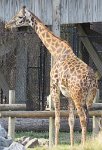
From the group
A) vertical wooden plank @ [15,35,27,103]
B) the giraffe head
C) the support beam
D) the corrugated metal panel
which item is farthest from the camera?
vertical wooden plank @ [15,35,27,103]

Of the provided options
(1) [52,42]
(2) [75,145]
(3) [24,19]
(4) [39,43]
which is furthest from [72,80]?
(4) [39,43]

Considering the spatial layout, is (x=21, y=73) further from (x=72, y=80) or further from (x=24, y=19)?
(x=72, y=80)

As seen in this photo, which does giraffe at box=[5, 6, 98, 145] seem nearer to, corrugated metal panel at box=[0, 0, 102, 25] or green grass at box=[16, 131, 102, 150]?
green grass at box=[16, 131, 102, 150]

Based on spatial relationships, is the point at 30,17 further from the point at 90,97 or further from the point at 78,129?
the point at 78,129

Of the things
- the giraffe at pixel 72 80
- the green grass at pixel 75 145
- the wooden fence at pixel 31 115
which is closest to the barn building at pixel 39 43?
the green grass at pixel 75 145

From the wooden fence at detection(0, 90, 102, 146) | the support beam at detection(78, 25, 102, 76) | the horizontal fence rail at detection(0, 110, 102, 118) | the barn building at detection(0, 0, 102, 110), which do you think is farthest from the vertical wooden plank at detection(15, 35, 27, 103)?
the horizontal fence rail at detection(0, 110, 102, 118)

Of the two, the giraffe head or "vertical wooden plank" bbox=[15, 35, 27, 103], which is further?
"vertical wooden plank" bbox=[15, 35, 27, 103]

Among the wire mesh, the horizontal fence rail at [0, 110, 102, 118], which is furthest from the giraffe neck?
the wire mesh

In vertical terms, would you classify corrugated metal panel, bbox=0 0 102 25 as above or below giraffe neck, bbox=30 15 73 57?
above

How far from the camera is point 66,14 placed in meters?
13.3

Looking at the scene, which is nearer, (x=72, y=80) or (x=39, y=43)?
(x=72, y=80)

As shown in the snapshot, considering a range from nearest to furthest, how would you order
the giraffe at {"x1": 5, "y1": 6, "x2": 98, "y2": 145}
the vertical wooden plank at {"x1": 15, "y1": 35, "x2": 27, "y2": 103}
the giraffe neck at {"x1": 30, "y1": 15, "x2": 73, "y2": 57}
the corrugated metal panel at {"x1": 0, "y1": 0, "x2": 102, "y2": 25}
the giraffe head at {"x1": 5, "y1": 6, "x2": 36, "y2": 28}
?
the giraffe at {"x1": 5, "y1": 6, "x2": 98, "y2": 145}
the giraffe neck at {"x1": 30, "y1": 15, "x2": 73, "y2": 57}
the giraffe head at {"x1": 5, "y1": 6, "x2": 36, "y2": 28}
the corrugated metal panel at {"x1": 0, "y1": 0, "x2": 102, "y2": 25}
the vertical wooden plank at {"x1": 15, "y1": 35, "x2": 27, "y2": 103}

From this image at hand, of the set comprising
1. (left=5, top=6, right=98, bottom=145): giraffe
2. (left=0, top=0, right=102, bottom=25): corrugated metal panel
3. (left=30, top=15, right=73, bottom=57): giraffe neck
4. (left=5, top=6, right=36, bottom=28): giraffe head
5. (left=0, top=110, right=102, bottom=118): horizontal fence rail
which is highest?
(left=0, top=0, right=102, bottom=25): corrugated metal panel

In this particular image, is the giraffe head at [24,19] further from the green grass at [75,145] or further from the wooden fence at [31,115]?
the green grass at [75,145]
